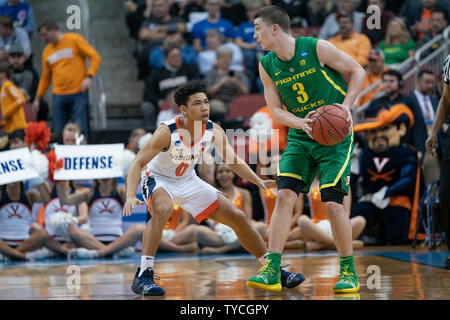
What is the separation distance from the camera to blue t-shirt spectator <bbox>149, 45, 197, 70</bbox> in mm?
11250

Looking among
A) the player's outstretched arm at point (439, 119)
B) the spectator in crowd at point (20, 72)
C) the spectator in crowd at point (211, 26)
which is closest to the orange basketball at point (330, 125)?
the player's outstretched arm at point (439, 119)

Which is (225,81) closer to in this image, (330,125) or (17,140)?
(17,140)

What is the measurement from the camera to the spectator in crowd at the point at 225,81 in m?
10.8

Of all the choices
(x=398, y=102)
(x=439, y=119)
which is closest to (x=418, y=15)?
(x=398, y=102)

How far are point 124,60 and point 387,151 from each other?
6764mm

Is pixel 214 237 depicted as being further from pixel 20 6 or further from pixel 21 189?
pixel 20 6

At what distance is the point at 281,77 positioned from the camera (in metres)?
5.07

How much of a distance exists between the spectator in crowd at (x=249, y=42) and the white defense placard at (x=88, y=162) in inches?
131

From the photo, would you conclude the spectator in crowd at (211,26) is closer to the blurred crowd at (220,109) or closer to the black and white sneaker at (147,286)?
the blurred crowd at (220,109)

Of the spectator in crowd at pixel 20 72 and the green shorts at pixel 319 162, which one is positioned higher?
the spectator in crowd at pixel 20 72

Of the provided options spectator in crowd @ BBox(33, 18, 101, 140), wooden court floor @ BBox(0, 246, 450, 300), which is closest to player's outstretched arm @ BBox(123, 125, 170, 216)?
wooden court floor @ BBox(0, 246, 450, 300)

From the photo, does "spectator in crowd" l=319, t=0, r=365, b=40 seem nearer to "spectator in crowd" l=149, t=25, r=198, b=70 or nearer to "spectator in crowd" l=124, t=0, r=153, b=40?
"spectator in crowd" l=149, t=25, r=198, b=70

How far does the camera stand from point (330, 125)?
15.4 ft

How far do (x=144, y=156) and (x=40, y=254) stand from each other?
13.9 feet
